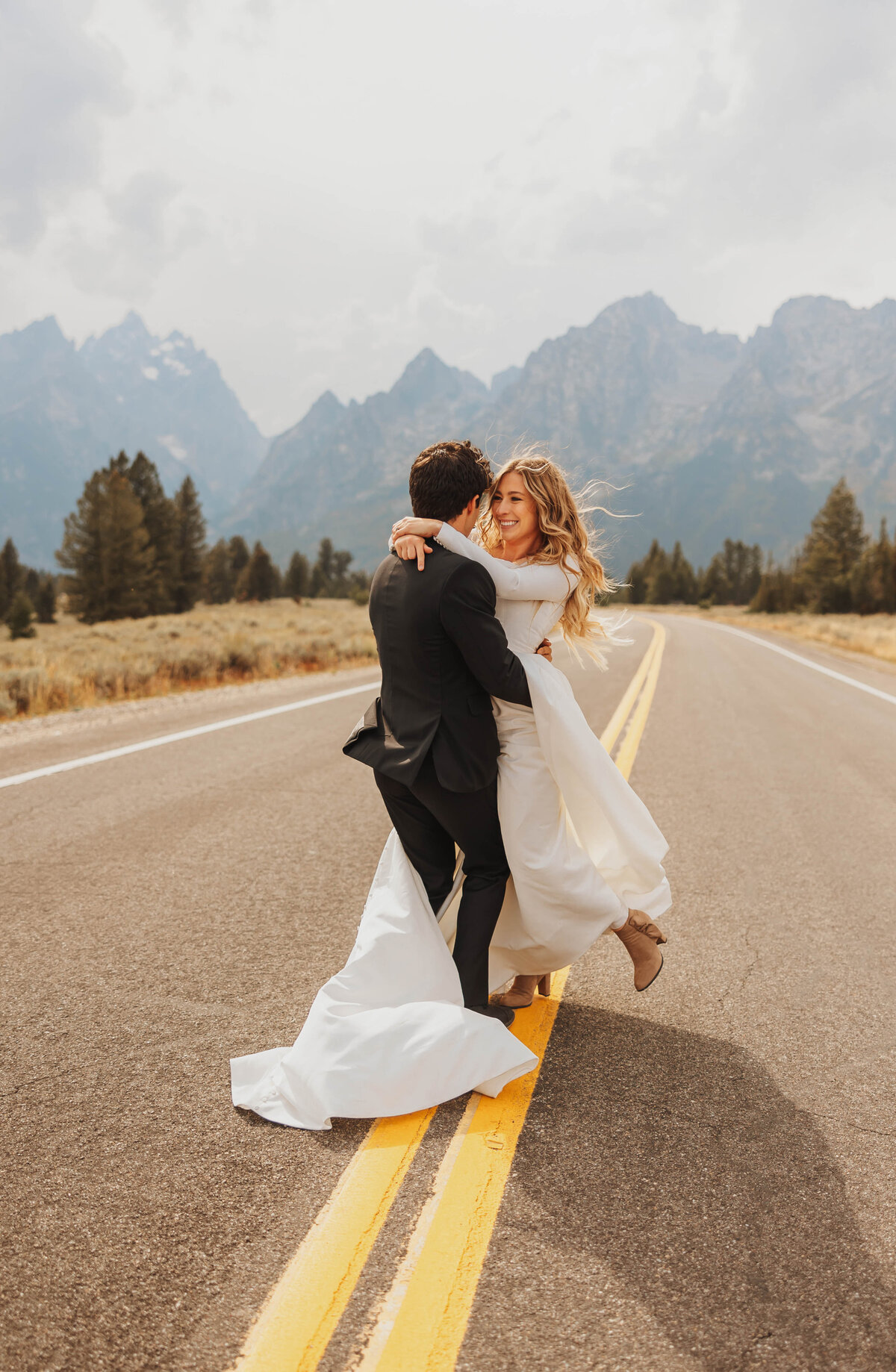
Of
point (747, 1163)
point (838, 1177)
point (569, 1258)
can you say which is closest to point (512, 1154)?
point (569, 1258)

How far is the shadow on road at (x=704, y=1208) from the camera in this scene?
1.73m

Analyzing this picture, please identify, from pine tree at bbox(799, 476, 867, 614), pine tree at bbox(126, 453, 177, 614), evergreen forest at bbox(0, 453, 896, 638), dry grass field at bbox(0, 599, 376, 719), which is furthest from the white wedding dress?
pine tree at bbox(799, 476, 867, 614)

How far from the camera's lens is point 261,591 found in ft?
263

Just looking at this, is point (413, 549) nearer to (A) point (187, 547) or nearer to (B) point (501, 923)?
(B) point (501, 923)

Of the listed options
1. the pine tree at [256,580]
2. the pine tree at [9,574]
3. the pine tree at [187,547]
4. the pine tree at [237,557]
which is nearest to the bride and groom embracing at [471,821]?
the pine tree at [187,547]

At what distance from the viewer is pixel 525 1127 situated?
2.41 metres

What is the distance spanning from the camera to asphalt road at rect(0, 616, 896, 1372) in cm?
173

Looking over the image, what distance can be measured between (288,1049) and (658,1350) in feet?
4.44

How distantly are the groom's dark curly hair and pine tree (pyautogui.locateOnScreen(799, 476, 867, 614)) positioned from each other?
229 feet

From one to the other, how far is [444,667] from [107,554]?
51.4 metres

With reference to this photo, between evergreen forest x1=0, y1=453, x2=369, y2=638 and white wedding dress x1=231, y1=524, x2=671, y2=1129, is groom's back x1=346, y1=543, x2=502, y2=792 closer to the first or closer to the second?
white wedding dress x1=231, y1=524, x2=671, y2=1129

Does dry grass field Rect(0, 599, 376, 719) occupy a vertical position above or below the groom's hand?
below

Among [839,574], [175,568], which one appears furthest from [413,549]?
[839,574]

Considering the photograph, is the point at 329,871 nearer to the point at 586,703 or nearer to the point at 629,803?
the point at 629,803
